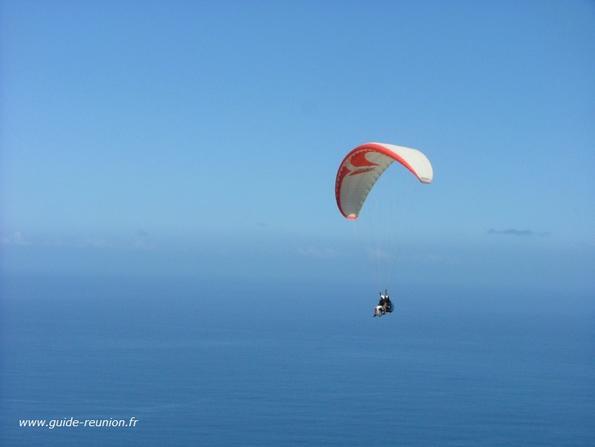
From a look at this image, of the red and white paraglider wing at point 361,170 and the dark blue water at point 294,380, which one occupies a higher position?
the dark blue water at point 294,380

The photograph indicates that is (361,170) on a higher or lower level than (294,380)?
lower

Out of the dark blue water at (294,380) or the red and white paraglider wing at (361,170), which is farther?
the dark blue water at (294,380)

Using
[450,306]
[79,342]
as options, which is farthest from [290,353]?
[450,306]

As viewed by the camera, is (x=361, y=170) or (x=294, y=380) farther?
(x=294, y=380)

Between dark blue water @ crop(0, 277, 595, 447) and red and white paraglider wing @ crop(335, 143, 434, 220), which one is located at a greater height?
dark blue water @ crop(0, 277, 595, 447)

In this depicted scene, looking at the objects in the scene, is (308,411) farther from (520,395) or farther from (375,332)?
(375,332)
